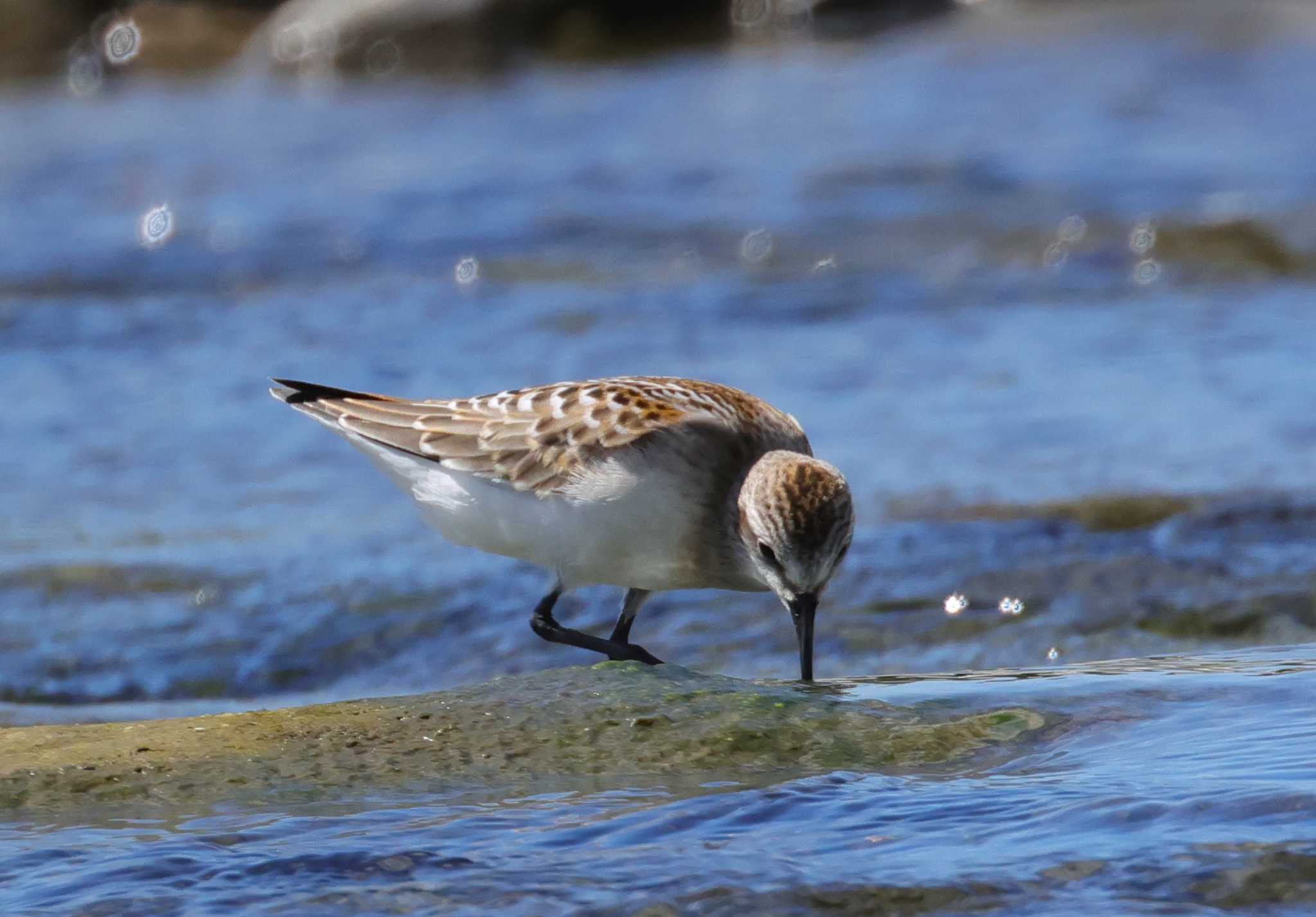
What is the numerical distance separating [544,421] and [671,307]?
20.7ft

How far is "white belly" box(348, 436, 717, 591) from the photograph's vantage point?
5945 mm

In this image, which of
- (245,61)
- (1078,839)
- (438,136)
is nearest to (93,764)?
(1078,839)

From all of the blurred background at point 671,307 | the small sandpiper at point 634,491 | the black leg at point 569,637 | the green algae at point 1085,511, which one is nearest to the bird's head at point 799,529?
the small sandpiper at point 634,491

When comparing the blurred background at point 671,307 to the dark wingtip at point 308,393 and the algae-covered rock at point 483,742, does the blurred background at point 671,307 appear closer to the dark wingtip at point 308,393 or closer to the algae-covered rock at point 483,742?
the dark wingtip at point 308,393

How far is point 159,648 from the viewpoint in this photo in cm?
728

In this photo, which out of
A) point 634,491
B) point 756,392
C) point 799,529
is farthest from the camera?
point 756,392

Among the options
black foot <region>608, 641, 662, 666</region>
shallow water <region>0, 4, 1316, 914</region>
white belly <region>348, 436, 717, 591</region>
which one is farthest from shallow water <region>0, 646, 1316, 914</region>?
black foot <region>608, 641, 662, 666</region>

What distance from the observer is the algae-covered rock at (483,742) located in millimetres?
4730

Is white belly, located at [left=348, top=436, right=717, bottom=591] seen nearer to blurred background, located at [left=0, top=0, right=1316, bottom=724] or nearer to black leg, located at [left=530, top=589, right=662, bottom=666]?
black leg, located at [left=530, top=589, right=662, bottom=666]

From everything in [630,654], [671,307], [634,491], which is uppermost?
[671,307]

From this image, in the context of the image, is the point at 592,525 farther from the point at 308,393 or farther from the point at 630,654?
the point at 308,393

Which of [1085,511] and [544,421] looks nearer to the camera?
[544,421]

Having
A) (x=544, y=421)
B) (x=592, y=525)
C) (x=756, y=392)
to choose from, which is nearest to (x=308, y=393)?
(x=544, y=421)

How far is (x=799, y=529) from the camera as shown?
18.2 ft
